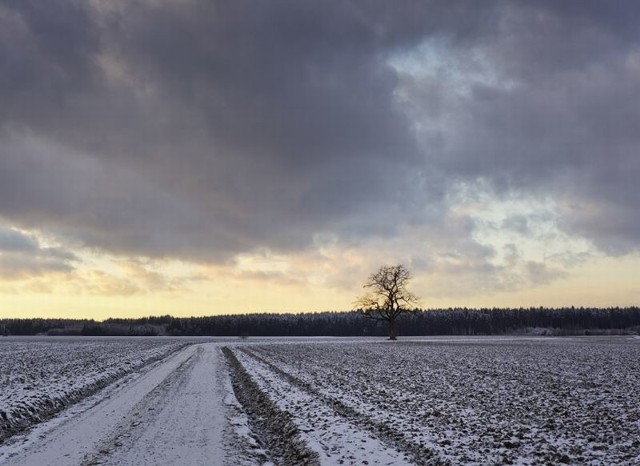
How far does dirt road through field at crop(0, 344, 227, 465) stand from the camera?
1046 cm

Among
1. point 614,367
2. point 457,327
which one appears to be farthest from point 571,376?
point 457,327

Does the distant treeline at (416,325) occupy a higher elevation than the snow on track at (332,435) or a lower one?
lower

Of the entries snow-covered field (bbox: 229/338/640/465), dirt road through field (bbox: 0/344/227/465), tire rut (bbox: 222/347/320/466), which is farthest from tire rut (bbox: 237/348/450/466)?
dirt road through field (bbox: 0/344/227/465)

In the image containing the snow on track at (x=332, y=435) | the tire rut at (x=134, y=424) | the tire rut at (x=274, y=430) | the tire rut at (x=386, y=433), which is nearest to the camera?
the tire rut at (x=386, y=433)

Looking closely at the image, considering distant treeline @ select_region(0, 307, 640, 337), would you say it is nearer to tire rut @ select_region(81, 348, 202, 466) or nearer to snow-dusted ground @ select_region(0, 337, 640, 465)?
snow-dusted ground @ select_region(0, 337, 640, 465)

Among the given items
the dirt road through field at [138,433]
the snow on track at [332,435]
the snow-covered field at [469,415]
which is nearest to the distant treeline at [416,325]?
the snow-covered field at [469,415]

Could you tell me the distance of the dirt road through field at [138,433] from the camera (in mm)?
10461

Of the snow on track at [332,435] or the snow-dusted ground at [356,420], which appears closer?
the snow on track at [332,435]

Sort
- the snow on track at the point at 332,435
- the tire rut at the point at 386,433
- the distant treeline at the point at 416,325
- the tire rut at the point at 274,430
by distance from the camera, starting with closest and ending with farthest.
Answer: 1. the tire rut at the point at 386,433
2. the snow on track at the point at 332,435
3. the tire rut at the point at 274,430
4. the distant treeline at the point at 416,325

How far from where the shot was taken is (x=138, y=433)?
12.8 m

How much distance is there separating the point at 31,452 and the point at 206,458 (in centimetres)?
448

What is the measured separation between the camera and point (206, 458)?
34.0ft

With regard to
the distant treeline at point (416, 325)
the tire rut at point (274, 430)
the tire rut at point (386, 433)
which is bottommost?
the distant treeline at point (416, 325)

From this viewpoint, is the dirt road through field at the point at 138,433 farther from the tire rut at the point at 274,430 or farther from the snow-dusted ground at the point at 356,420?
the tire rut at the point at 274,430
